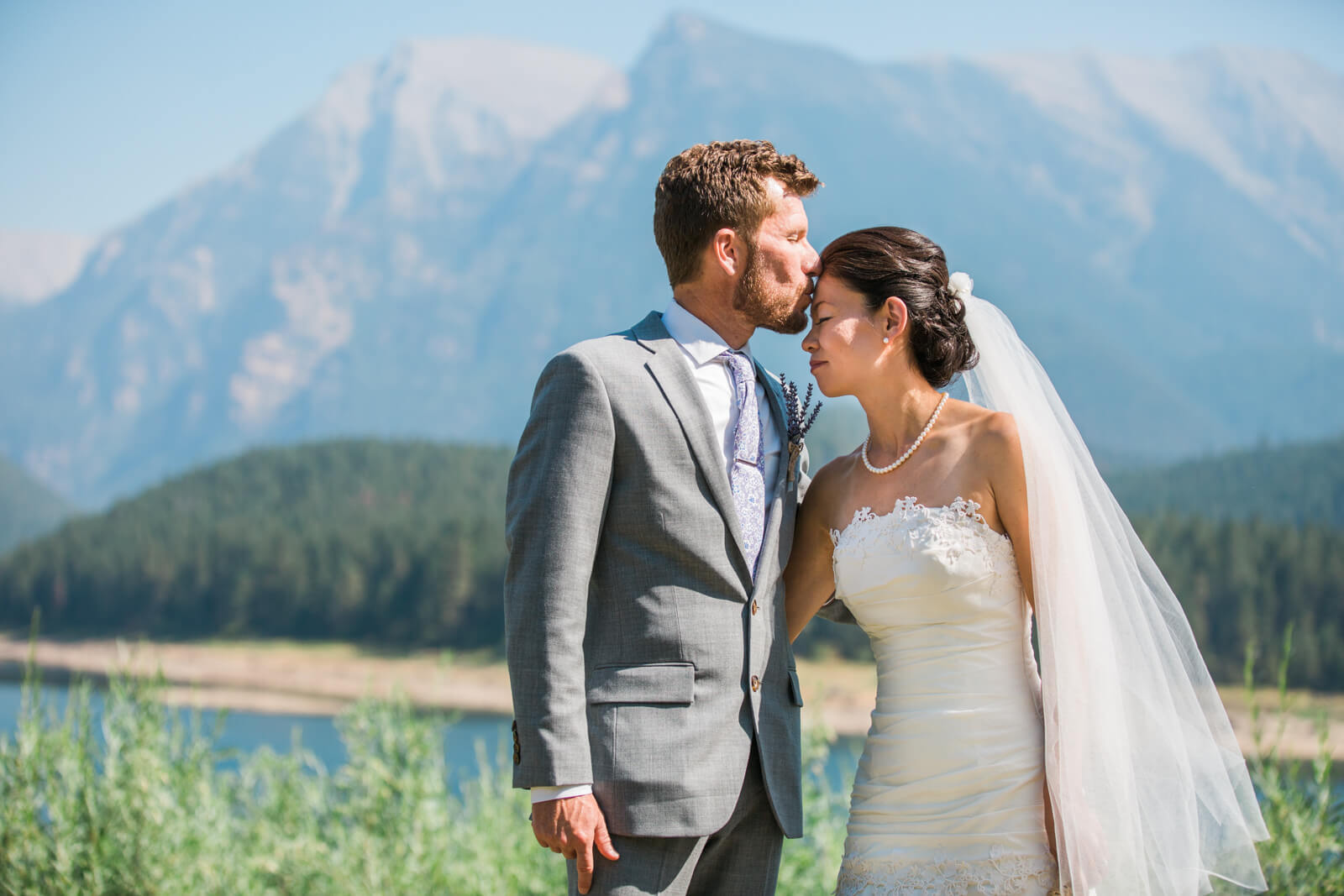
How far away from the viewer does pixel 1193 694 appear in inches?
134

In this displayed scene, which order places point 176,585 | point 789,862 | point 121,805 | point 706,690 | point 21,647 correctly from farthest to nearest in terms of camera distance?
1. point 176,585
2. point 21,647
3. point 789,862
4. point 121,805
5. point 706,690

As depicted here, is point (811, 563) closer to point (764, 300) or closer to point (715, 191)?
point (764, 300)

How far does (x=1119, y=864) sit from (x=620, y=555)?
1.52 meters

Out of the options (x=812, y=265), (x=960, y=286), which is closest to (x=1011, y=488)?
(x=960, y=286)

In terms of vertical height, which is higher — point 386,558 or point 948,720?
point 948,720

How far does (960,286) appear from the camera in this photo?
3641 millimetres

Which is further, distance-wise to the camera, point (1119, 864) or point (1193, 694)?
point (1193, 694)

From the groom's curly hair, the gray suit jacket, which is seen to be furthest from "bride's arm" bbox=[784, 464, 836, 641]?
the groom's curly hair

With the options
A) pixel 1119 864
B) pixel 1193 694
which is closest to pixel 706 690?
pixel 1119 864

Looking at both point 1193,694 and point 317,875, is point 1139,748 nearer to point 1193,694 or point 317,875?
point 1193,694

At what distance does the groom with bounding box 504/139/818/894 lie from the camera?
114 inches

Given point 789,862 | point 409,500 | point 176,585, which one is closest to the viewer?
point 789,862

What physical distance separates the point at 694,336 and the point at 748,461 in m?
0.37

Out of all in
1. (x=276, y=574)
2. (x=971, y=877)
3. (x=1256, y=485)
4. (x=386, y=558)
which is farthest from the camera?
(x=1256, y=485)
